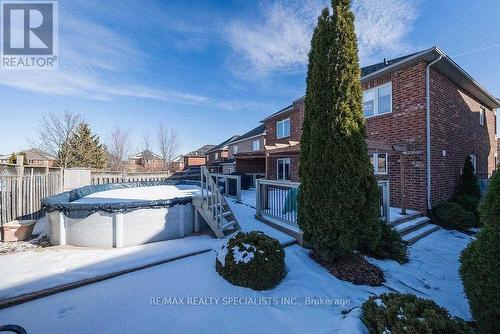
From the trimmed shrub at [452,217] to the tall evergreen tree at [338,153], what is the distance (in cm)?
530

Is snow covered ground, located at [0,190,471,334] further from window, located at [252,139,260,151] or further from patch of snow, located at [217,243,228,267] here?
window, located at [252,139,260,151]

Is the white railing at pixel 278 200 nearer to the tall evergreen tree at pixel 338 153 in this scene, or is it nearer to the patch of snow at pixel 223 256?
the tall evergreen tree at pixel 338 153

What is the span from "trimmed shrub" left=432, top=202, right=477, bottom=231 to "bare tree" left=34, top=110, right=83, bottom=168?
25.6 m

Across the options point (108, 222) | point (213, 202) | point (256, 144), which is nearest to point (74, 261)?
point (108, 222)

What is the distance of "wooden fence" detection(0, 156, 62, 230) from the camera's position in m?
6.07

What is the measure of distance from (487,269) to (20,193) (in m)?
10.7

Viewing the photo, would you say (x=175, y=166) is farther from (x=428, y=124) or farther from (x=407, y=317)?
(x=407, y=317)

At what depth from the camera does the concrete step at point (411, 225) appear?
6.16 m

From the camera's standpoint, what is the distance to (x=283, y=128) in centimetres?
1623

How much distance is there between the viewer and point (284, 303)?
3.05 meters

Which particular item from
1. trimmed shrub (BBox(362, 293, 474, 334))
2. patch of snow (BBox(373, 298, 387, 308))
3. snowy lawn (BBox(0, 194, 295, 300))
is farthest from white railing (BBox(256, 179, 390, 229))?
trimmed shrub (BBox(362, 293, 474, 334))

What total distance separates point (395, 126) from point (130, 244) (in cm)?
1009

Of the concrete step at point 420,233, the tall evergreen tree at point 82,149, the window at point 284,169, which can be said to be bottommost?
the concrete step at point 420,233

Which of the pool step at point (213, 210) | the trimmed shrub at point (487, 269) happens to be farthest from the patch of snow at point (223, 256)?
the trimmed shrub at point (487, 269)
